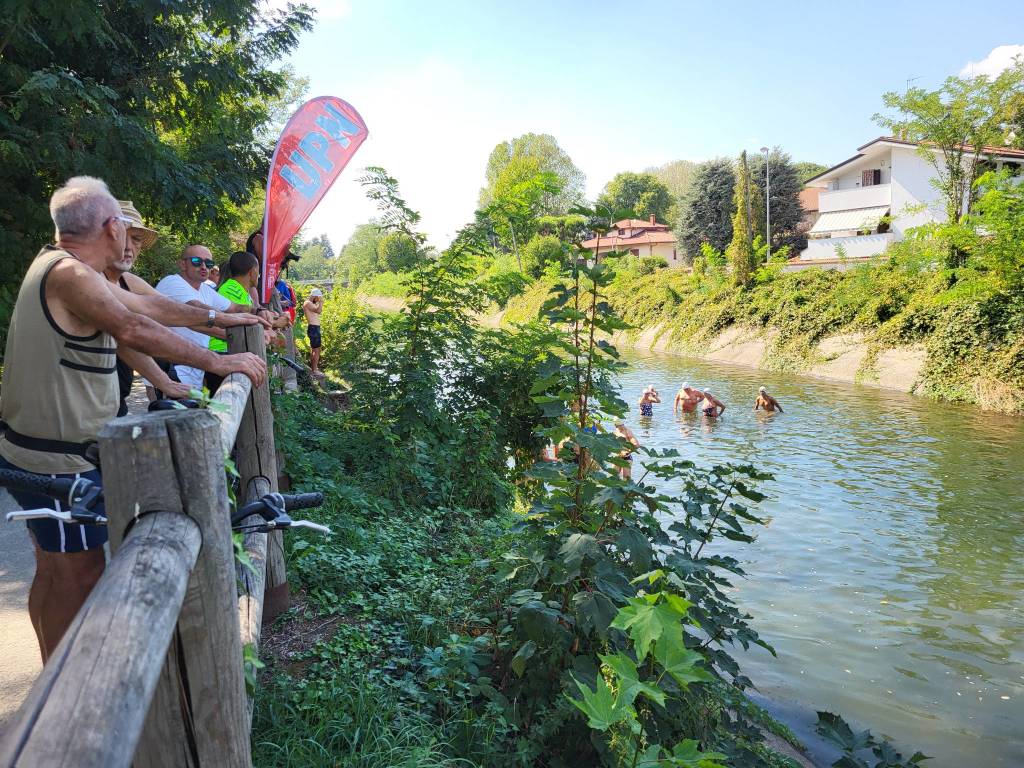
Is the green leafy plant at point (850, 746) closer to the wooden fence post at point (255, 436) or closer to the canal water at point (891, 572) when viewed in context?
the canal water at point (891, 572)

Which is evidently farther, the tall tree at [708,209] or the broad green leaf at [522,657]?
the tall tree at [708,209]

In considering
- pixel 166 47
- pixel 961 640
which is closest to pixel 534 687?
pixel 961 640

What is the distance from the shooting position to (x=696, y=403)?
62.1 feet

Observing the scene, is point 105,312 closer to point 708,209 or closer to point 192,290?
point 192,290

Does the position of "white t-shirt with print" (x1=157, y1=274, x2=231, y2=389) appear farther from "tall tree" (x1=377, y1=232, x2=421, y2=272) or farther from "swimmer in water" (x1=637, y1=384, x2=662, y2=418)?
"swimmer in water" (x1=637, y1=384, x2=662, y2=418)

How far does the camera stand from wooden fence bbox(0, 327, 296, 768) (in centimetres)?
80

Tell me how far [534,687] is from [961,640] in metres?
5.99

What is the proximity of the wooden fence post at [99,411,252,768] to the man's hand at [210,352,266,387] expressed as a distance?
1243mm

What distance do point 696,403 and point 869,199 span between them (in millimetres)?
26664

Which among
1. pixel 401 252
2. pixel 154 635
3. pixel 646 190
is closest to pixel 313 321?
pixel 401 252

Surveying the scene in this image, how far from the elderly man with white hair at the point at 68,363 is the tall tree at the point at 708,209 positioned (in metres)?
47.9

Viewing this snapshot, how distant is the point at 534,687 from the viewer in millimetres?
3359

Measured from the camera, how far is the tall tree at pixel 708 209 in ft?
158

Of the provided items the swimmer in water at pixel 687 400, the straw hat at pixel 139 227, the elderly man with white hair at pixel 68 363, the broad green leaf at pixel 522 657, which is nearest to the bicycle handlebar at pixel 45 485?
the elderly man with white hair at pixel 68 363
